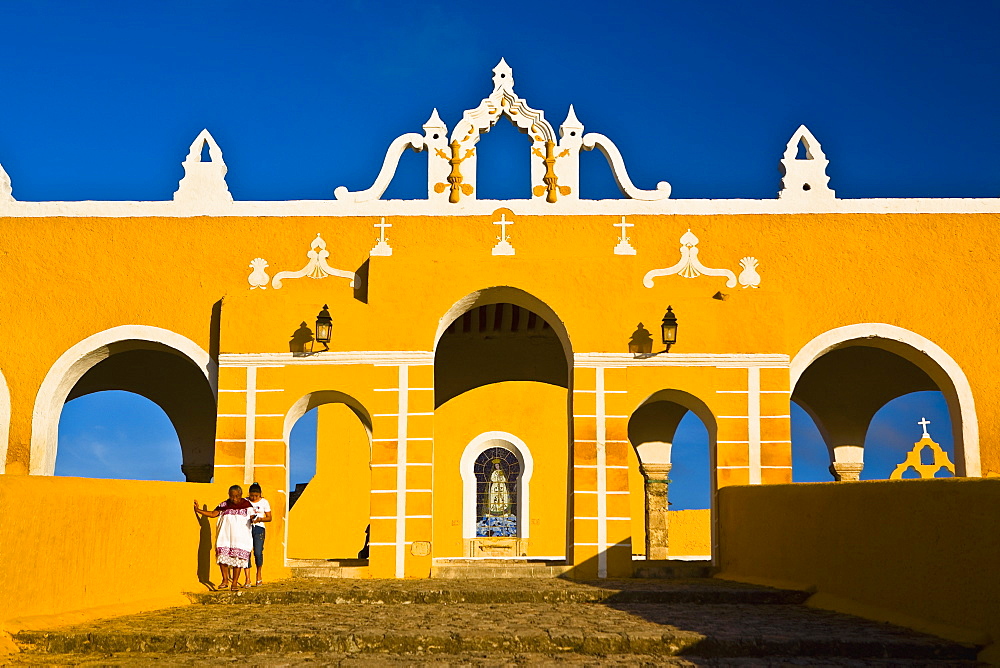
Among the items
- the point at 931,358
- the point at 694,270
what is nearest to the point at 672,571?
the point at 694,270

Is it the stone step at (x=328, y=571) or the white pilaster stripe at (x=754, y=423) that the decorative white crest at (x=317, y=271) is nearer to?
the stone step at (x=328, y=571)

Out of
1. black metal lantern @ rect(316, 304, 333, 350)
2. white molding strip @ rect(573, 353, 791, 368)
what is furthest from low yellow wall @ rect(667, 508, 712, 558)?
black metal lantern @ rect(316, 304, 333, 350)

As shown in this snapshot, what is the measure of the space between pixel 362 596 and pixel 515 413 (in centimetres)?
800

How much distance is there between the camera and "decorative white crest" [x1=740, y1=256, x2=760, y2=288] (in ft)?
46.0

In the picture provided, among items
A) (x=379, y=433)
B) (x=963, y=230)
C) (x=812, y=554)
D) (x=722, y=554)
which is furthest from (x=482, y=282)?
(x=963, y=230)

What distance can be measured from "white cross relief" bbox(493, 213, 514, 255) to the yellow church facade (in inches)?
1.4

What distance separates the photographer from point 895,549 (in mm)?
7934

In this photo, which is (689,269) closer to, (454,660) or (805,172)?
(805,172)

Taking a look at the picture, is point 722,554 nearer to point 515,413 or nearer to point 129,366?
point 515,413

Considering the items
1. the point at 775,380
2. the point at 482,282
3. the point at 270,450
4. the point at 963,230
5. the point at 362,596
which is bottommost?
the point at 362,596

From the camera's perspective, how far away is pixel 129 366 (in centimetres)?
1667

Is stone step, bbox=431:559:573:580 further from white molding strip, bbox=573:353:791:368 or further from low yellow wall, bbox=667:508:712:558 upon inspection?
low yellow wall, bbox=667:508:712:558

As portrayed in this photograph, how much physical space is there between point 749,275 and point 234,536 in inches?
286

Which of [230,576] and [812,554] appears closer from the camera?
[812,554]
